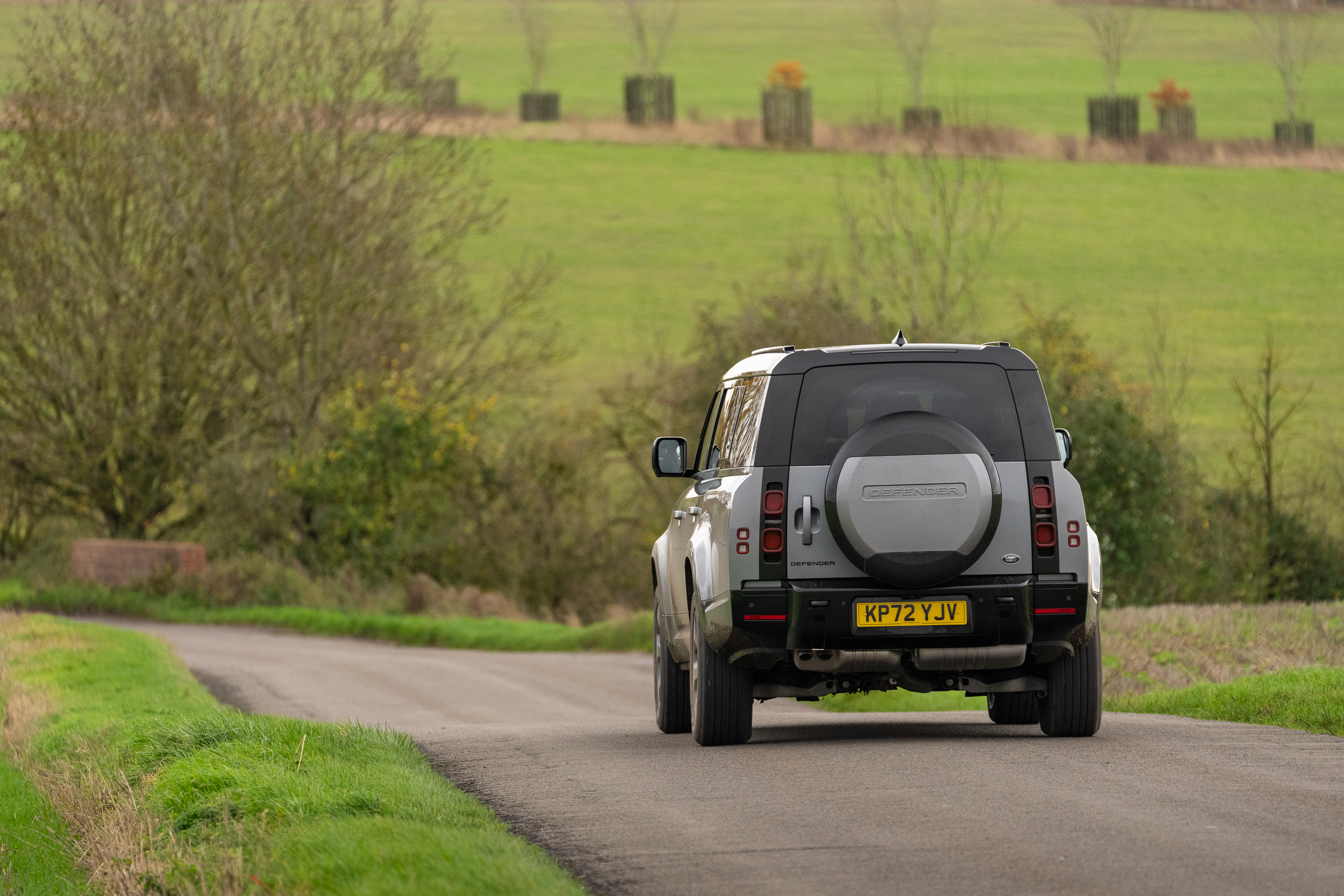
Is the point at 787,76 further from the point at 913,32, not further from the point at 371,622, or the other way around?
the point at 371,622

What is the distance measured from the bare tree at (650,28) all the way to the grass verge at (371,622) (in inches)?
1893

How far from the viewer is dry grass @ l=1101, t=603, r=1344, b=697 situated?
51.7ft

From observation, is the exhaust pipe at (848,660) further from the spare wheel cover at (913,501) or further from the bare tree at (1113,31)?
the bare tree at (1113,31)

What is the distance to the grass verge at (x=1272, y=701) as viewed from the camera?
11.7 meters

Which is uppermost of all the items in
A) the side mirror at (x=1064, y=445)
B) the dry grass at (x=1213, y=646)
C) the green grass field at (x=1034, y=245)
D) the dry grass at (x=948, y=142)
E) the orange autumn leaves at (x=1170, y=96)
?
the orange autumn leaves at (x=1170, y=96)

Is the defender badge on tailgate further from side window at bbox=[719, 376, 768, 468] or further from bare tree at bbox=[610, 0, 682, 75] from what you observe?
bare tree at bbox=[610, 0, 682, 75]

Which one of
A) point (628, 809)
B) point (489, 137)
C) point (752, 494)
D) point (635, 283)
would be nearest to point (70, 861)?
point (628, 809)

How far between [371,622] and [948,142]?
144ft

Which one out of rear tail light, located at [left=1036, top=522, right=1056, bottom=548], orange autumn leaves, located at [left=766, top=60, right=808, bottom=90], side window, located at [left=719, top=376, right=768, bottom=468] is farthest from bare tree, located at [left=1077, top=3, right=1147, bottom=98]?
rear tail light, located at [left=1036, top=522, right=1056, bottom=548]

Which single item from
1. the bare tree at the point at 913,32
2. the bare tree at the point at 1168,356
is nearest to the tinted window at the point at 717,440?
the bare tree at the point at 1168,356

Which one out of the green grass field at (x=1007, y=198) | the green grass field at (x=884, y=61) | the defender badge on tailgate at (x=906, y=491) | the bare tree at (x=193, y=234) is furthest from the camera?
the green grass field at (x=884, y=61)

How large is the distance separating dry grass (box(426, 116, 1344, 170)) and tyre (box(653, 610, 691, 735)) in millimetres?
54808

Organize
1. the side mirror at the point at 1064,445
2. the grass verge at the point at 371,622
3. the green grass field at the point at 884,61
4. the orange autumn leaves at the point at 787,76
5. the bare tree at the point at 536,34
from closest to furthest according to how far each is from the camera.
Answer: the side mirror at the point at 1064,445
the grass verge at the point at 371,622
the orange autumn leaves at the point at 787,76
the green grass field at the point at 884,61
the bare tree at the point at 536,34

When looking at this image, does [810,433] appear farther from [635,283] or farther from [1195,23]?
[1195,23]
